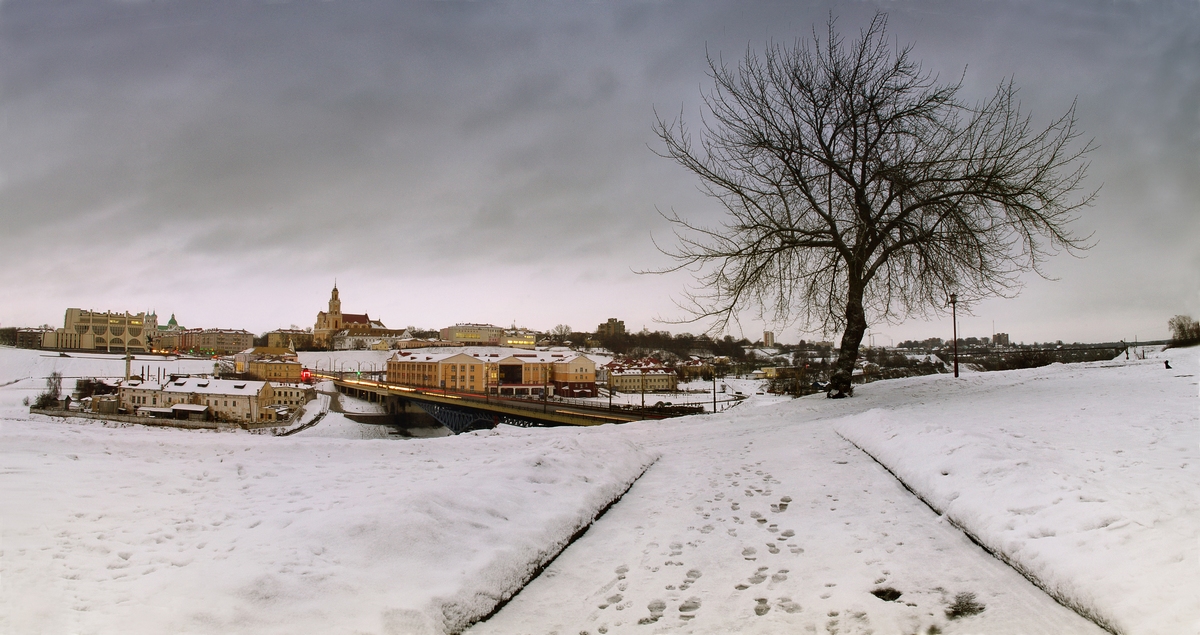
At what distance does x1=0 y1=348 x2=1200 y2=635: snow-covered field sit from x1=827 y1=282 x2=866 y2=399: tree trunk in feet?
19.2

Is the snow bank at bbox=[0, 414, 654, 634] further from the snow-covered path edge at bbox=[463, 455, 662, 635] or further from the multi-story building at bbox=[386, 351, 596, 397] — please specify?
the multi-story building at bbox=[386, 351, 596, 397]

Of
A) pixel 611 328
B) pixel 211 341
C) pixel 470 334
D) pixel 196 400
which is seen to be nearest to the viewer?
pixel 196 400

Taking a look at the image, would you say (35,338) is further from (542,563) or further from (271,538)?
(542,563)

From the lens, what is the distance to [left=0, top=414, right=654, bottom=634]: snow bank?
2.55 metres

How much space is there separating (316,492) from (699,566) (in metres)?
3.92

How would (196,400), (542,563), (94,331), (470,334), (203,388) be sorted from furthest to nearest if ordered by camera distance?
(470,334), (203,388), (196,400), (94,331), (542,563)

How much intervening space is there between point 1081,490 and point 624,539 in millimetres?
3574

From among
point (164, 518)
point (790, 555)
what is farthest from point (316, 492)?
point (790, 555)

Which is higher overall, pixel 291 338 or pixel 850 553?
pixel 291 338

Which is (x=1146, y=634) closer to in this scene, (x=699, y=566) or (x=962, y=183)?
(x=699, y=566)

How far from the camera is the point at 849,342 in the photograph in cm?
1281

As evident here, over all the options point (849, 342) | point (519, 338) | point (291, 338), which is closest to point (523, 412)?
point (849, 342)

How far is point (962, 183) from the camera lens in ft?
37.7

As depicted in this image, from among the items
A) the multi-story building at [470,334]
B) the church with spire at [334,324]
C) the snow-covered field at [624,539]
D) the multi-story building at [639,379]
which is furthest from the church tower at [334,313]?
the snow-covered field at [624,539]
